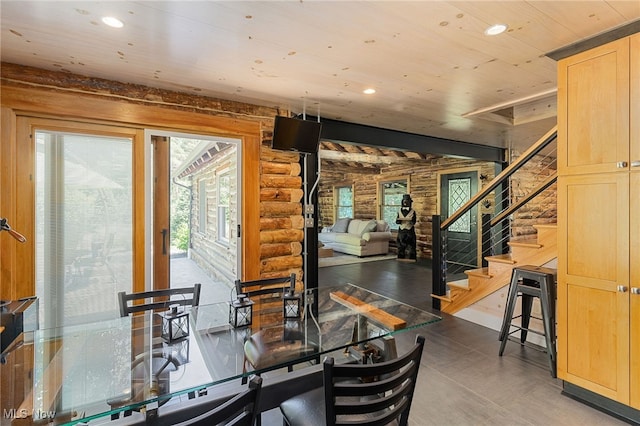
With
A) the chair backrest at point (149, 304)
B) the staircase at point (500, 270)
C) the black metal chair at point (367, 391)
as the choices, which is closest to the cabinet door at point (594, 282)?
the staircase at point (500, 270)

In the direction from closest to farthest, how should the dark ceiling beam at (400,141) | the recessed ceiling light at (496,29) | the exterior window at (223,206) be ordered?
the recessed ceiling light at (496,29)
the dark ceiling beam at (400,141)
the exterior window at (223,206)

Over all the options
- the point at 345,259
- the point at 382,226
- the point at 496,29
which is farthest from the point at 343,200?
the point at 496,29

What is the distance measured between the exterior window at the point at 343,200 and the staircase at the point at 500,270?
22.5 feet

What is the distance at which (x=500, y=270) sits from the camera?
351cm

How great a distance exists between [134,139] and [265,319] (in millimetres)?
2024

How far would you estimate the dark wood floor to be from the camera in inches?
81.2

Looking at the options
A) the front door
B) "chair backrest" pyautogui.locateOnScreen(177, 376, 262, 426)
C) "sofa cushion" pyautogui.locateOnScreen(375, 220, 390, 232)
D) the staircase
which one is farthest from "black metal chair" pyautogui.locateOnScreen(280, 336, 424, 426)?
"sofa cushion" pyautogui.locateOnScreen(375, 220, 390, 232)

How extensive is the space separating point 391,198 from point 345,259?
2527 millimetres

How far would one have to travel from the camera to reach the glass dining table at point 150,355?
4.20 feet

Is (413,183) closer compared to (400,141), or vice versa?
(400,141)

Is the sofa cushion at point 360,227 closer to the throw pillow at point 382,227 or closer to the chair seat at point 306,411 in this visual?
the throw pillow at point 382,227

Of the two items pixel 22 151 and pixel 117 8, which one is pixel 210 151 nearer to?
pixel 22 151

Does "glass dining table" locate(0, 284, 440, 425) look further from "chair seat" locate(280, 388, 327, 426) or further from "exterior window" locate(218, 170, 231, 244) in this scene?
"exterior window" locate(218, 170, 231, 244)

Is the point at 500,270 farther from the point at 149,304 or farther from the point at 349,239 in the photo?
the point at 349,239
